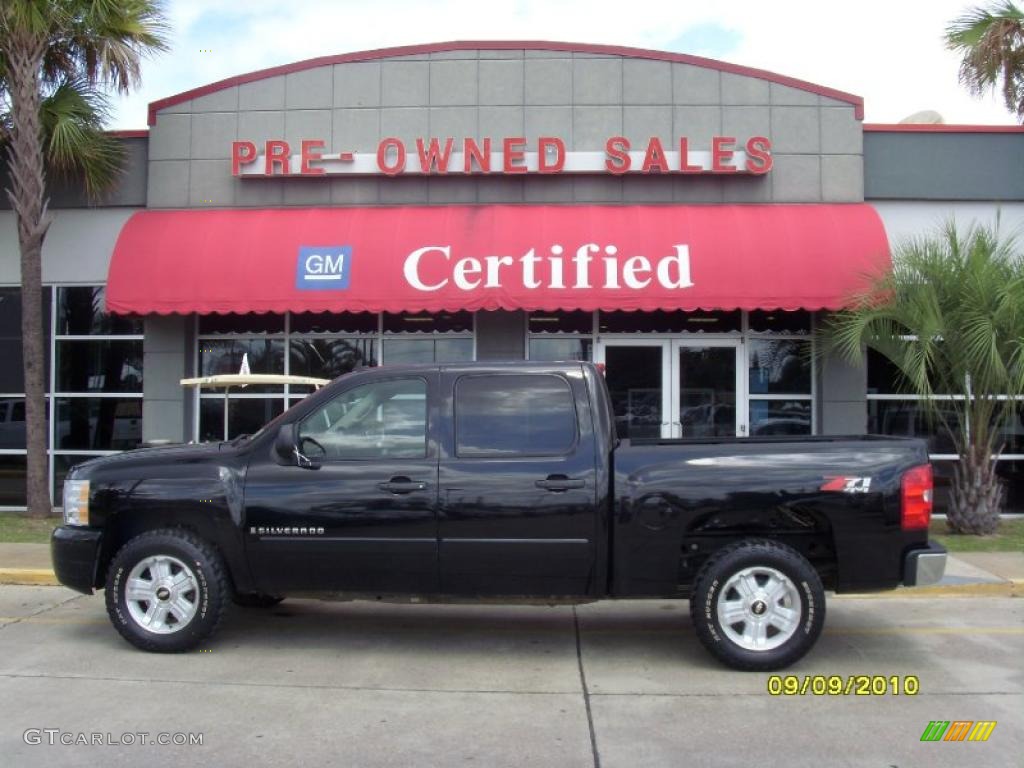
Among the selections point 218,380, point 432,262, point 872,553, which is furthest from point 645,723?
point 432,262

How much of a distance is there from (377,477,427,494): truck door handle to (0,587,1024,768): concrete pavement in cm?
117

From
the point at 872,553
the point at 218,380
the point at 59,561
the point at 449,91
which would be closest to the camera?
the point at 872,553

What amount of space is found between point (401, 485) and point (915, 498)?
324cm

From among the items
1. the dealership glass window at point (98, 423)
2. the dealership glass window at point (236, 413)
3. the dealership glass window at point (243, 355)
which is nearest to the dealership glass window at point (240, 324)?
the dealership glass window at point (243, 355)

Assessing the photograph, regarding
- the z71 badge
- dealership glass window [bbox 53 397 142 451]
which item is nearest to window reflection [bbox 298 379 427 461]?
the z71 badge

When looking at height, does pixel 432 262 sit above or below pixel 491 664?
above

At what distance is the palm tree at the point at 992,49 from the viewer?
1213 centimetres

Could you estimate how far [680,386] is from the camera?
12820 millimetres

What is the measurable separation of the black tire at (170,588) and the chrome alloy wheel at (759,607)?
10.8ft

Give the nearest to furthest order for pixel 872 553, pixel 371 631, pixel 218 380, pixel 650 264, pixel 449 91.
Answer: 1. pixel 872 553
2. pixel 371 631
3. pixel 218 380
4. pixel 650 264
5. pixel 449 91

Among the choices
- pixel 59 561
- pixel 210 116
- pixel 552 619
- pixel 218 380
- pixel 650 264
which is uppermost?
pixel 210 116

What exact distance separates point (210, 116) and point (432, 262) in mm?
4343

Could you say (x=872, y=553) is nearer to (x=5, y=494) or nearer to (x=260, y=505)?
(x=260, y=505)

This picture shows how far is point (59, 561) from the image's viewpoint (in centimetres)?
626
